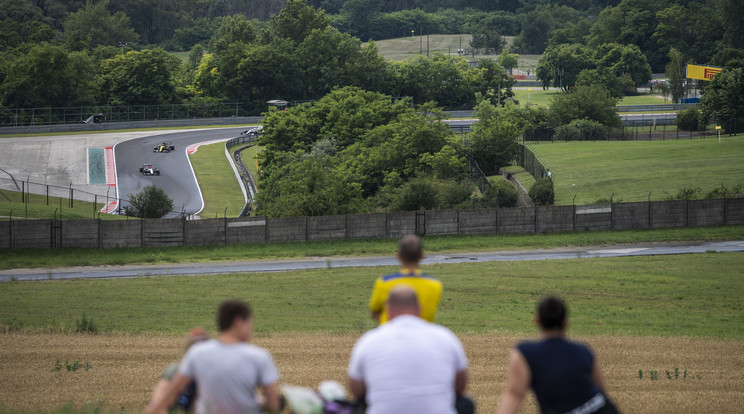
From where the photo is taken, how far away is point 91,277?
4125 centimetres

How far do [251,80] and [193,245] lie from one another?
291 feet

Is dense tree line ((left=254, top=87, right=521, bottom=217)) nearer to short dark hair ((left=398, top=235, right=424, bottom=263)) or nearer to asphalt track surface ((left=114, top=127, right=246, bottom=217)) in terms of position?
asphalt track surface ((left=114, top=127, right=246, bottom=217))

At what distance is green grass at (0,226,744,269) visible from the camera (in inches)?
1777

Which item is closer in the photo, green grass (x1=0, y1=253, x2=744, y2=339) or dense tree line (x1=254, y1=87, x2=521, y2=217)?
green grass (x1=0, y1=253, x2=744, y2=339)

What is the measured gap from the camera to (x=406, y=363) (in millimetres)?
6762

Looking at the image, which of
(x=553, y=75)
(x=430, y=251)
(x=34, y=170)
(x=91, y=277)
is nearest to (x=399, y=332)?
(x=91, y=277)

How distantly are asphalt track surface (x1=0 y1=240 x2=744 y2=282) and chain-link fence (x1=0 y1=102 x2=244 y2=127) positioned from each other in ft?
241

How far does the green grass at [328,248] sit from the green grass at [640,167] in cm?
1008

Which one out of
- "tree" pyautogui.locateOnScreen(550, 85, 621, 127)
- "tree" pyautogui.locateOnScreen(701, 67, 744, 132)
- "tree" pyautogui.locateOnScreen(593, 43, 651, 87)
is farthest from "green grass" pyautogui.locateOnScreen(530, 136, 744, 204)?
"tree" pyautogui.locateOnScreen(593, 43, 651, 87)

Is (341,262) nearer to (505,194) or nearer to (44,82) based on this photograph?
(505,194)

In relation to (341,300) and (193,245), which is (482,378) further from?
(193,245)

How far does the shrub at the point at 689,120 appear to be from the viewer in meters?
106

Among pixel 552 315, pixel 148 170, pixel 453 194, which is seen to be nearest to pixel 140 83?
pixel 148 170

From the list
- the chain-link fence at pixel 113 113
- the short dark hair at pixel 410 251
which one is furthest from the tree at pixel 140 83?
the short dark hair at pixel 410 251
